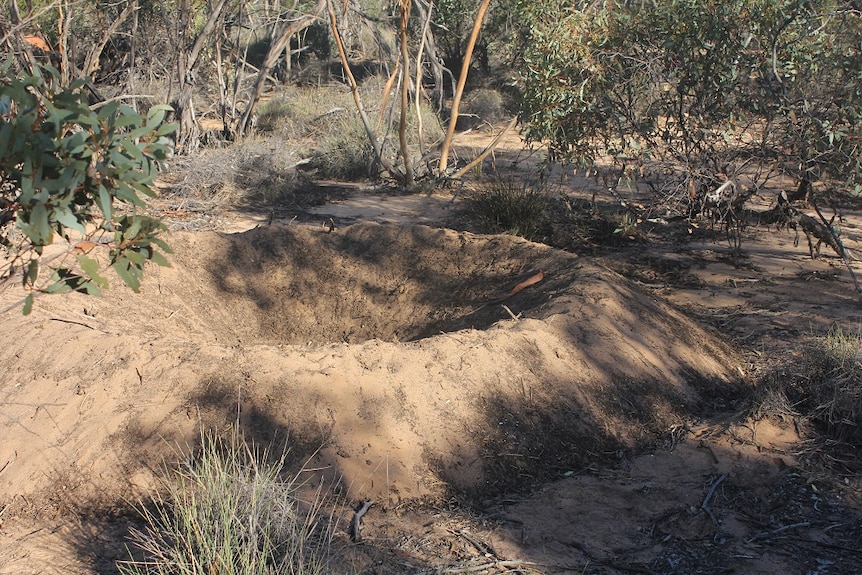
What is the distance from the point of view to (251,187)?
39.1ft

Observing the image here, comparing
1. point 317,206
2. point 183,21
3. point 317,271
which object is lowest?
point 317,206

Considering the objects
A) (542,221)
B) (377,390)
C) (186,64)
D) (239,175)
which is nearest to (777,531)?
(377,390)

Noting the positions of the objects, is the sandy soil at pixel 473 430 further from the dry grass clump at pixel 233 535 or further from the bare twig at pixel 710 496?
the dry grass clump at pixel 233 535

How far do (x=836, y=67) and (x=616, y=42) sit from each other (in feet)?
6.25

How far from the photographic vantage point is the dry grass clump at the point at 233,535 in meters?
3.07

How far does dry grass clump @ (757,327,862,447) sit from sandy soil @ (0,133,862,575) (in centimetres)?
18

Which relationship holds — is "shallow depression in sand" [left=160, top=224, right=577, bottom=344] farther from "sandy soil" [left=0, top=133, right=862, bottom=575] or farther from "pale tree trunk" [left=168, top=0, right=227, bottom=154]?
"pale tree trunk" [left=168, top=0, right=227, bottom=154]

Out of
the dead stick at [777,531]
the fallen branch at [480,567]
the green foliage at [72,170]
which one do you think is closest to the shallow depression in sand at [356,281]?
the dead stick at [777,531]

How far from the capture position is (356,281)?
7.01m

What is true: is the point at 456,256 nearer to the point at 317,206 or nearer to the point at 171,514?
the point at 171,514

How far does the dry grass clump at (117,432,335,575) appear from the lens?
3068mm

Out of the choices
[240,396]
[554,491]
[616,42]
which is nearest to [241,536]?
[240,396]

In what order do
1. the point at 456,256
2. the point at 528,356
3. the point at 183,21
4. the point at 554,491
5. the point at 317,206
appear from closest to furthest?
the point at 554,491 → the point at 528,356 → the point at 456,256 → the point at 317,206 → the point at 183,21

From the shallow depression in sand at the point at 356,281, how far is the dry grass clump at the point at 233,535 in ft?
9.31
